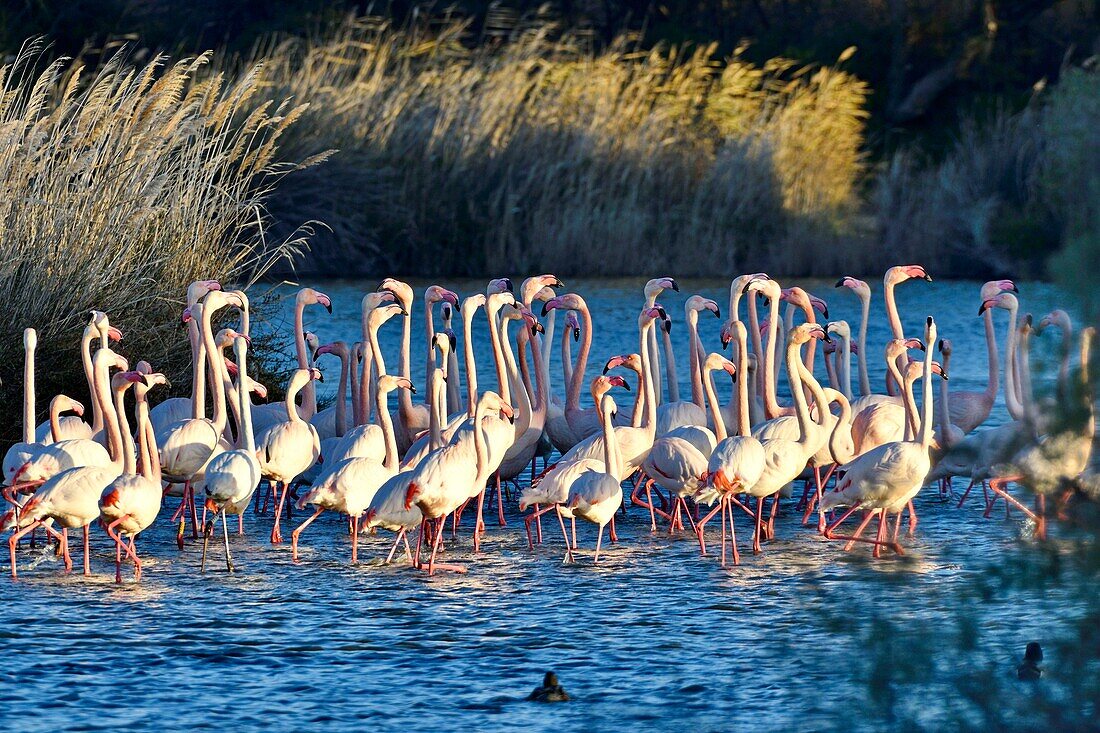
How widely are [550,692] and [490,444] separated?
101 inches

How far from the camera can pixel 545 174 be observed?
57.9 ft

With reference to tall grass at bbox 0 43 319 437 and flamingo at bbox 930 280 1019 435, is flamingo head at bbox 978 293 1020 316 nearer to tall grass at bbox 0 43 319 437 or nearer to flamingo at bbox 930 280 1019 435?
flamingo at bbox 930 280 1019 435

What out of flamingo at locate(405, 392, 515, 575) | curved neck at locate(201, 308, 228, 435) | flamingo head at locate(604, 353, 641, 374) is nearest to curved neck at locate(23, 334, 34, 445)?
curved neck at locate(201, 308, 228, 435)

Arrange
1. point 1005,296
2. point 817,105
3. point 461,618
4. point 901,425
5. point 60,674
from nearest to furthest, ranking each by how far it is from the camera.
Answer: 1. point 60,674
2. point 461,618
3. point 901,425
4. point 1005,296
5. point 817,105

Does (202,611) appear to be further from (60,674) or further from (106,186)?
(106,186)

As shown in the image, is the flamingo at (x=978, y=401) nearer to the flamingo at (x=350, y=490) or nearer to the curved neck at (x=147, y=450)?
the flamingo at (x=350, y=490)

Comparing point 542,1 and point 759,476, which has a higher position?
point 542,1

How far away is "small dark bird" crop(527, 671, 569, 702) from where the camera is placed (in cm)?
493

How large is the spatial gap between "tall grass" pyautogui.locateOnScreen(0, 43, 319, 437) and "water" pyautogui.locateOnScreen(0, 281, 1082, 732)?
1598 millimetres

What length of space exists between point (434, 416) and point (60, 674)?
257 centimetres

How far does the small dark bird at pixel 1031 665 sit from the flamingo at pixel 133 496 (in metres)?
3.42

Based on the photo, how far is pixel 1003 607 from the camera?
600 centimetres

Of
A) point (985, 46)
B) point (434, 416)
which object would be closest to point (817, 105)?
point (985, 46)

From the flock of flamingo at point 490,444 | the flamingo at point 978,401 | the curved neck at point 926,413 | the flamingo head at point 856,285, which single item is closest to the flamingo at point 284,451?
the flock of flamingo at point 490,444
